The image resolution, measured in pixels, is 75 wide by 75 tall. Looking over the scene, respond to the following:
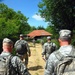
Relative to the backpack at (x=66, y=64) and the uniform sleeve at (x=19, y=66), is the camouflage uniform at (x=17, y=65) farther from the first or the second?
the backpack at (x=66, y=64)

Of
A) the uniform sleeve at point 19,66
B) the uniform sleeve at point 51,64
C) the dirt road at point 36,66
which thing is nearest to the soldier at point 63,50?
the uniform sleeve at point 51,64

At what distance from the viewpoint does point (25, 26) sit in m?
125

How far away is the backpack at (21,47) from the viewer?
16062 millimetres

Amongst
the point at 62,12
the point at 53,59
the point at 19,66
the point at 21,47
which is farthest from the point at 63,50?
the point at 62,12

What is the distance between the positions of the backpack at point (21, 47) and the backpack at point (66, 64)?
10.3m

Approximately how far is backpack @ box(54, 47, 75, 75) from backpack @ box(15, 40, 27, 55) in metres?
10.3

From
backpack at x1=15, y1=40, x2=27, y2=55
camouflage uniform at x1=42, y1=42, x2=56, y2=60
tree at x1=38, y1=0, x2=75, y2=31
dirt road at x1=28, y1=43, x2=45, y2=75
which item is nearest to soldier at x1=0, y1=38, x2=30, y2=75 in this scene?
camouflage uniform at x1=42, y1=42, x2=56, y2=60

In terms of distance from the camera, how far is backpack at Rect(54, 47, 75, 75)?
570 cm

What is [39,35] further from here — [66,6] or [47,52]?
[47,52]

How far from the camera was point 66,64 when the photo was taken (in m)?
5.74

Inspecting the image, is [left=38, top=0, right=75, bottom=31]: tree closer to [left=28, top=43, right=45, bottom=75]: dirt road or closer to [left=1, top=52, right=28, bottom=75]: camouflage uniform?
[left=28, top=43, right=45, bottom=75]: dirt road

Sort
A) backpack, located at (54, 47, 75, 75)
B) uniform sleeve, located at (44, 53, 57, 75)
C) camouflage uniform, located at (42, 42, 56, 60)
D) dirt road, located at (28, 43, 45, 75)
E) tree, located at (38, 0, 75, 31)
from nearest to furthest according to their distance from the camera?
backpack, located at (54, 47, 75, 75) → uniform sleeve, located at (44, 53, 57, 75) → camouflage uniform, located at (42, 42, 56, 60) → dirt road, located at (28, 43, 45, 75) → tree, located at (38, 0, 75, 31)

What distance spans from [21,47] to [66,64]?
10493 mm

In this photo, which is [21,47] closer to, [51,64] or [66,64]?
[51,64]
